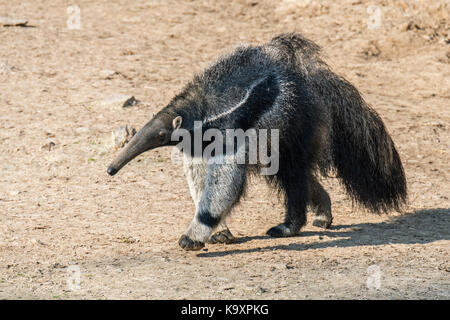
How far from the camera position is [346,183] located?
21.2 feet

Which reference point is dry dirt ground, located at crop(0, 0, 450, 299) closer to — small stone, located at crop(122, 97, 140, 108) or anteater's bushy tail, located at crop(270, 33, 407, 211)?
small stone, located at crop(122, 97, 140, 108)

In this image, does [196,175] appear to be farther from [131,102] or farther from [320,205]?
[131,102]

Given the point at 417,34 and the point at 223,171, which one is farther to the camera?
the point at 417,34

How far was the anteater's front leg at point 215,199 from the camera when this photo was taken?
5.49m

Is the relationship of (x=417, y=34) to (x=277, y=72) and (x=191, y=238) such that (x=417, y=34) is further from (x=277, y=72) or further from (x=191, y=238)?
(x=191, y=238)

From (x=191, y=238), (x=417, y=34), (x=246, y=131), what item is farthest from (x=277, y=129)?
(x=417, y=34)

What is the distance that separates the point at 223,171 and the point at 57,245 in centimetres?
148

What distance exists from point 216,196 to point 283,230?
89 cm

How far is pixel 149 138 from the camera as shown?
5.70 meters

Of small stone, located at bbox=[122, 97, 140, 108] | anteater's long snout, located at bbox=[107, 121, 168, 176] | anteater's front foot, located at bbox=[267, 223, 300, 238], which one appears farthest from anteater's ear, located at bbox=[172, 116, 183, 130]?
small stone, located at bbox=[122, 97, 140, 108]

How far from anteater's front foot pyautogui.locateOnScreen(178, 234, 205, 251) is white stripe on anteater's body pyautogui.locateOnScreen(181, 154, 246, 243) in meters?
0.02

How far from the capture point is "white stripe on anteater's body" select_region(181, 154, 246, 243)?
549 centimetres

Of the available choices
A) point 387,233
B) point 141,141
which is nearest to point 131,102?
point 141,141

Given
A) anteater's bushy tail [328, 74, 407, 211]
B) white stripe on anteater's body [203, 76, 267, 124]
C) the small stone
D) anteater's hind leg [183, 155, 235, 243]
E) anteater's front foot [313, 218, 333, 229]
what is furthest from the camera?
the small stone
